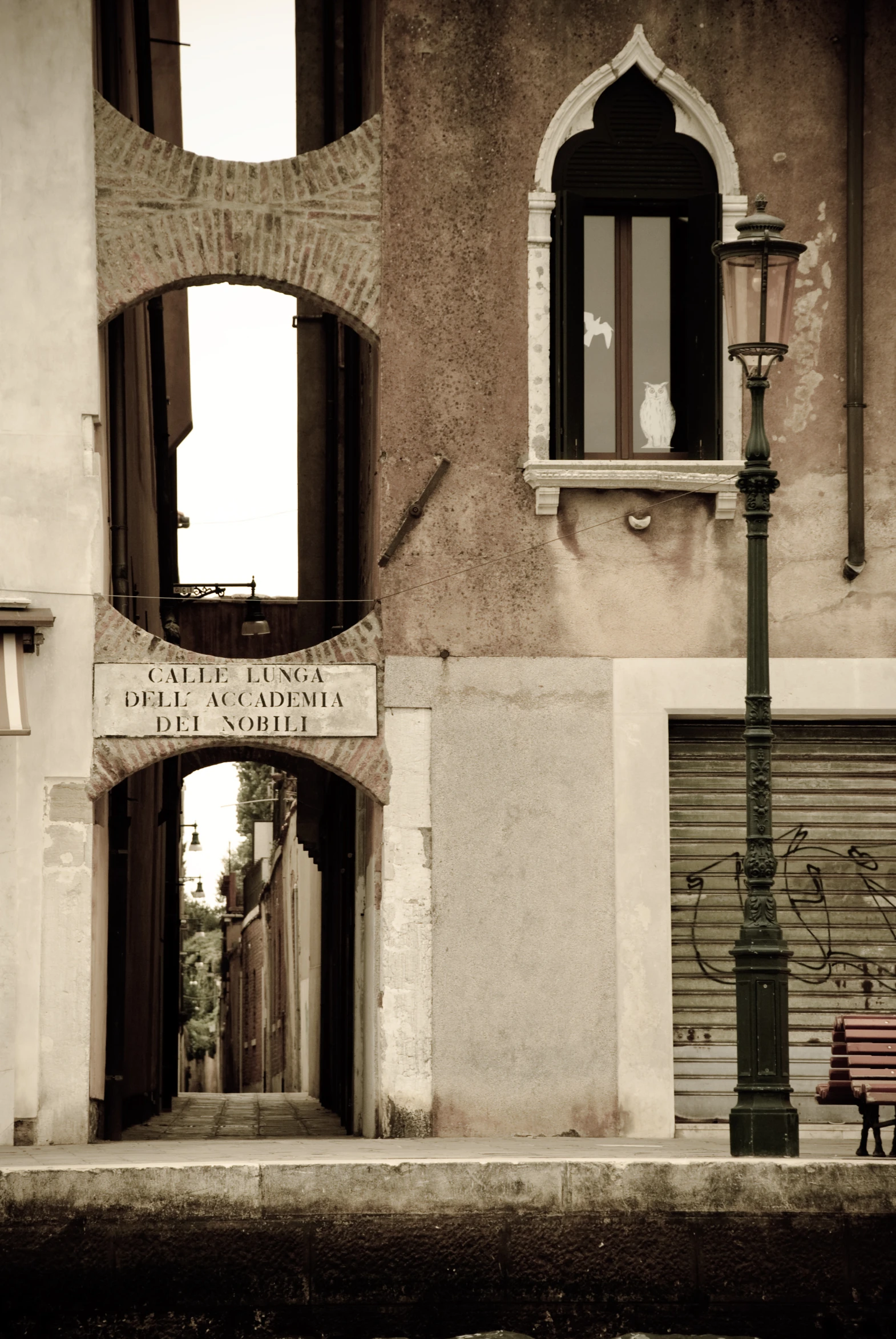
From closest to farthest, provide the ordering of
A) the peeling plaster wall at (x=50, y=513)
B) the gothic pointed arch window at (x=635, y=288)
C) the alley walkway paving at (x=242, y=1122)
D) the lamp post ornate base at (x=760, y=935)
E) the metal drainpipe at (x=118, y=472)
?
1. the lamp post ornate base at (x=760, y=935)
2. the peeling plaster wall at (x=50, y=513)
3. the gothic pointed arch window at (x=635, y=288)
4. the metal drainpipe at (x=118, y=472)
5. the alley walkway paving at (x=242, y=1122)

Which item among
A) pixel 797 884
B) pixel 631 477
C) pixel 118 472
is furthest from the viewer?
pixel 118 472

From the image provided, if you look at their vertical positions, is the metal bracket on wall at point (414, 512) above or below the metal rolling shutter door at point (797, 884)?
above

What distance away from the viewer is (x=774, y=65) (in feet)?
51.3

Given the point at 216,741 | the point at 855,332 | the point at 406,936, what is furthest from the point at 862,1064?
the point at 855,332

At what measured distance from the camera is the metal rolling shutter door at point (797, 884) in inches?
601

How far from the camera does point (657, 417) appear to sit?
15.8 metres

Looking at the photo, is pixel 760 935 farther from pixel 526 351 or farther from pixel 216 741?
pixel 526 351

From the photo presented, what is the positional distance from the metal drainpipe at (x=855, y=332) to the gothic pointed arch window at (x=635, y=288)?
93cm

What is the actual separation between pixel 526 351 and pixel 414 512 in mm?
1400

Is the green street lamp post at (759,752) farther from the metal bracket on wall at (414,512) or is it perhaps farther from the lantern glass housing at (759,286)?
the metal bracket on wall at (414,512)

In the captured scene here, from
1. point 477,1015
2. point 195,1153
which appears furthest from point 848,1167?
point 477,1015

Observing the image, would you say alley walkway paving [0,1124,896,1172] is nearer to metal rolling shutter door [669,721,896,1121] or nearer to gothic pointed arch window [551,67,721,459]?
metal rolling shutter door [669,721,896,1121]

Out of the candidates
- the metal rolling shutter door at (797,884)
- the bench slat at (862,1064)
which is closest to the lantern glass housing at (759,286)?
the metal rolling shutter door at (797,884)

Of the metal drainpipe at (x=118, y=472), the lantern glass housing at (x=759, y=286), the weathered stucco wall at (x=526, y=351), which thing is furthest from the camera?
the metal drainpipe at (x=118, y=472)
